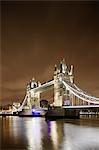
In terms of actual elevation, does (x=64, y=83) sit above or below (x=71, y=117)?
above

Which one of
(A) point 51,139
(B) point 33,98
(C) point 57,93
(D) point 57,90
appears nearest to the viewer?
(A) point 51,139

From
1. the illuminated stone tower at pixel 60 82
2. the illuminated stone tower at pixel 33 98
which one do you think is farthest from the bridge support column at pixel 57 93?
the illuminated stone tower at pixel 33 98

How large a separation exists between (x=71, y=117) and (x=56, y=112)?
5.69ft

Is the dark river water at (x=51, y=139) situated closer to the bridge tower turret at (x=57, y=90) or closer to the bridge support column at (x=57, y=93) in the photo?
the bridge support column at (x=57, y=93)

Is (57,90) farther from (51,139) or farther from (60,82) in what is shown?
(51,139)

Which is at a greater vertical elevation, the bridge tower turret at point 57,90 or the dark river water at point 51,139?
the bridge tower turret at point 57,90

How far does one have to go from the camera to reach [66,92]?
1308 inches

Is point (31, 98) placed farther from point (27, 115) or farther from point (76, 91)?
point (76, 91)

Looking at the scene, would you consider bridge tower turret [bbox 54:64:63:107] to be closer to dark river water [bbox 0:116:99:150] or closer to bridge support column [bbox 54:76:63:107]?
bridge support column [bbox 54:76:63:107]

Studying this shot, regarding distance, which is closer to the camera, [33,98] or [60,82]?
[60,82]

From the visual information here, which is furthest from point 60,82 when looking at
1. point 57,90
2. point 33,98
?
point 33,98

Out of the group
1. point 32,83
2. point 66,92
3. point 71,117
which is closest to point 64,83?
point 66,92

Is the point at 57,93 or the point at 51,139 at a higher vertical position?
the point at 57,93

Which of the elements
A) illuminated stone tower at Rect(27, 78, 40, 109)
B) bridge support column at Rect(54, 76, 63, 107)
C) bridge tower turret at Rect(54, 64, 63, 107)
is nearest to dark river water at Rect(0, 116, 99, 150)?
bridge support column at Rect(54, 76, 63, 107)
